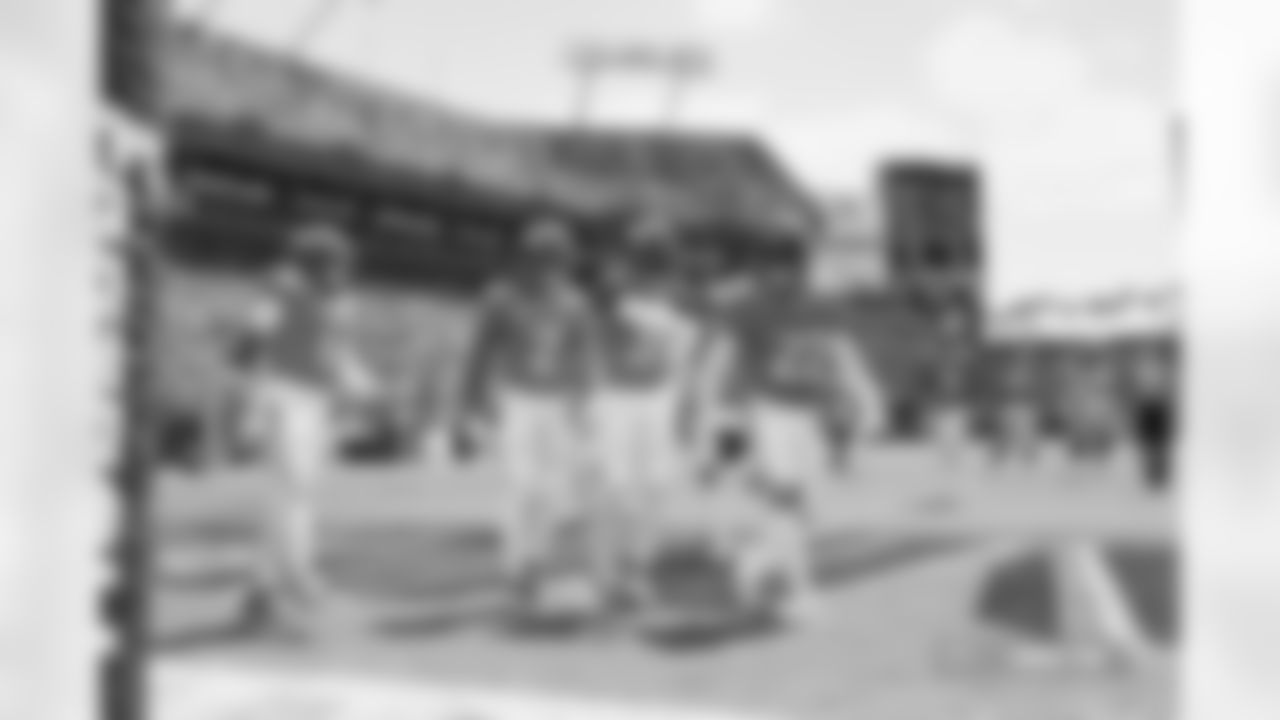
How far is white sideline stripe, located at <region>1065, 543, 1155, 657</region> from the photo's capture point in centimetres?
247

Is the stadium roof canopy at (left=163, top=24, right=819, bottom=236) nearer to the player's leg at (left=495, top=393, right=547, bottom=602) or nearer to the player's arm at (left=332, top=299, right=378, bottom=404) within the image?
the player's arm at (left=332, top=299, right=378, bottom=404)

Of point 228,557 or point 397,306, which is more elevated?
point 397,306

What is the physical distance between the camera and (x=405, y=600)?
10.5 ft

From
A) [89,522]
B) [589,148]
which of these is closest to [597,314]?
[589,148]

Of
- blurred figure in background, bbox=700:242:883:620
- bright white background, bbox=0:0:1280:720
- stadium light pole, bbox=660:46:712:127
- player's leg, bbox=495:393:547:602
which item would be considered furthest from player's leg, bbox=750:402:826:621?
bright white background, bbox=0:0:1280:720

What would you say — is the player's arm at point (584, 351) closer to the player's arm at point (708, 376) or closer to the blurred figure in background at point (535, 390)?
the blurred figure in background at point (535, 390)

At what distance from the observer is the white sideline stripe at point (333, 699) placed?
9.78 feet

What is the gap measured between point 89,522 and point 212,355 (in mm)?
441

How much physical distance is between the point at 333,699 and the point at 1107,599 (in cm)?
160

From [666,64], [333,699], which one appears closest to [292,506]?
[333,699]

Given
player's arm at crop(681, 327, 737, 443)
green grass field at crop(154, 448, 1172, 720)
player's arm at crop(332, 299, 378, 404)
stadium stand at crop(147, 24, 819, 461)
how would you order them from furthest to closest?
player's arm at crop(332, 299, 378, 404) < stadium stand at crop(147, 24, 819, 461) < player's arm at crop(681, 327, 737, 443) < green grass field at crop(154, 448, 1172, 720)

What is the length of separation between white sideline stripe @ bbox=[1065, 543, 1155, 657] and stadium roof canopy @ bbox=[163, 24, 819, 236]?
774 mm

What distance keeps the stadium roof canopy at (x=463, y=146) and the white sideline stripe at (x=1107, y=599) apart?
774 mm

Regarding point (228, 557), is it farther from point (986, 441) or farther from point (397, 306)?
point (986, 441)
